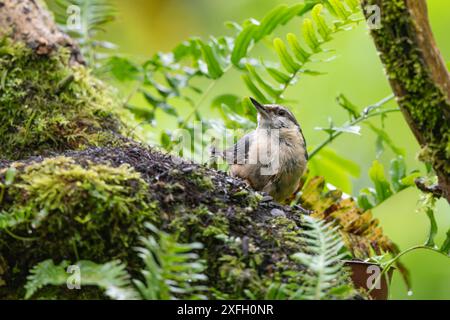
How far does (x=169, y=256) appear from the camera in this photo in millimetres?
1962

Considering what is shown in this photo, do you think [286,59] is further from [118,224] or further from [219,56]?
[118,224]

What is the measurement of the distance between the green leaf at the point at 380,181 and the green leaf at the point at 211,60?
133 cm

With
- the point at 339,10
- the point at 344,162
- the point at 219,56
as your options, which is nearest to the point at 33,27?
the point at 219,56

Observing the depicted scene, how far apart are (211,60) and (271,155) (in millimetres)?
835

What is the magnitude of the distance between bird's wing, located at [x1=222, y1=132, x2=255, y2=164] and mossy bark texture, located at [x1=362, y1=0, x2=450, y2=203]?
76.6 inches

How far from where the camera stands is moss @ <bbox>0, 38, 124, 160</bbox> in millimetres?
3545

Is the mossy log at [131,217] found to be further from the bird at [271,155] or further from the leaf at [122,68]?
the leaf at [122,68]

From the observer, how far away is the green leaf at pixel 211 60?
435 centimetres

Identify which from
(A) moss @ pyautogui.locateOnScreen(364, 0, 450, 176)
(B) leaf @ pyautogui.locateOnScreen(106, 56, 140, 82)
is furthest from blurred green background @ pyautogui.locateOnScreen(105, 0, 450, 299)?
(A) moss @ pyautogui.locateOnScreen(364, 0, 450, 176)

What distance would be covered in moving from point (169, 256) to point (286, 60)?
242cm

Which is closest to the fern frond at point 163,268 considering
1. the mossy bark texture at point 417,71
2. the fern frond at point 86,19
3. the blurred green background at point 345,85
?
the mossy bark texture at point 417,71

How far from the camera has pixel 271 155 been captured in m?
4.26
